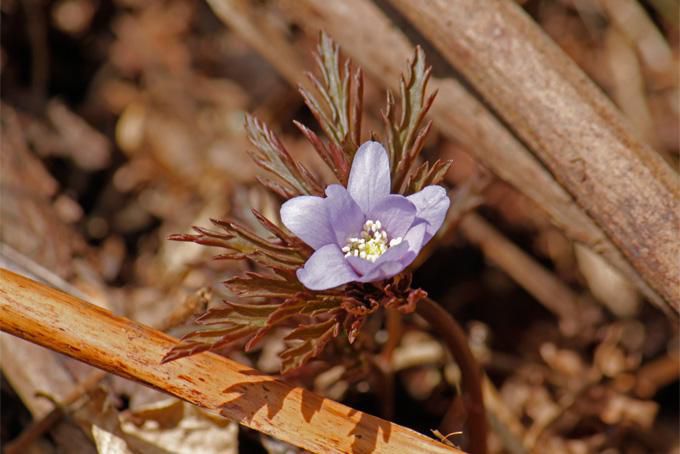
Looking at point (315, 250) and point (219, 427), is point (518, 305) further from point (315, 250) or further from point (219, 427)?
point (315, 250)

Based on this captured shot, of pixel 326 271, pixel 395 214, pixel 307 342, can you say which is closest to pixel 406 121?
pixel 395 214

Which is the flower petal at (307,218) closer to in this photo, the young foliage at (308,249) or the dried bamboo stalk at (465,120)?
the young foliage at (308,249)

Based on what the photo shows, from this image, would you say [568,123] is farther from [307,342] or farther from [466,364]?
[307,342]

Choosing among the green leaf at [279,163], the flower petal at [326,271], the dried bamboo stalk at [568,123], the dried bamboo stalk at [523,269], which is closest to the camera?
the flower petal at [326,271]

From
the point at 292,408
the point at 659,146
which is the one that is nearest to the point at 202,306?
the point at 292,408

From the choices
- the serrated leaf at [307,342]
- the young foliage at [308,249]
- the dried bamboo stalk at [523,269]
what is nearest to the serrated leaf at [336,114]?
the young foliage at [308,249]
